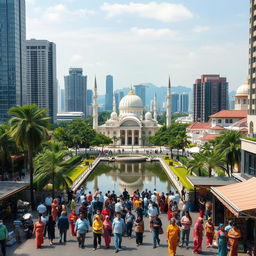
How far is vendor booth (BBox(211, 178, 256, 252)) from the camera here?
1460 centimetres

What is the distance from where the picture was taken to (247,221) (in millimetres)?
16859

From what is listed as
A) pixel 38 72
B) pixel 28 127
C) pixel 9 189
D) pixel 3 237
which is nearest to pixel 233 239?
pixel 3 237

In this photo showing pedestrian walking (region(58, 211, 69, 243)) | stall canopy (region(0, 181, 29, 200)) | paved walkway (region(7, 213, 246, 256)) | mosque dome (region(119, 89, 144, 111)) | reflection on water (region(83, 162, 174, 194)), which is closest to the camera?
paved walkway (region(7, 213, 246, 256))

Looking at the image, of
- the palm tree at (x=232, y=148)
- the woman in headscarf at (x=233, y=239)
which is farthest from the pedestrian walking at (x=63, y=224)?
the palm tree at (x=232, y=148)

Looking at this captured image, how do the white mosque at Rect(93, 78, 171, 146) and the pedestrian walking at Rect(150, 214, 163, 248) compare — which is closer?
the pedestrian walking at Rect(150, 214, 163, 248)

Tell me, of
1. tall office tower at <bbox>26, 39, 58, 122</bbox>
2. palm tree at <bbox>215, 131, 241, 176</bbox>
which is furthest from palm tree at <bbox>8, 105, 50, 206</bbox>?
tall office tower at <bbox>26, 39, 58, 122</bbox>

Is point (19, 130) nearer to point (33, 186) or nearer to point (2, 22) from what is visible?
point (33, 186)

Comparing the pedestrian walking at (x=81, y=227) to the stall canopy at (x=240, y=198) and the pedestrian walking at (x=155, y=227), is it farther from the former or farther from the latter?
the stall canopy at (x=240, y=198)

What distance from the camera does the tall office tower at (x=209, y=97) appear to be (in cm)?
17198

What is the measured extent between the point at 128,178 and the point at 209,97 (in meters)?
134

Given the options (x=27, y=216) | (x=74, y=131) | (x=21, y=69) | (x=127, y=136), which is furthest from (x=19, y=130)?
(x=21, y=69)

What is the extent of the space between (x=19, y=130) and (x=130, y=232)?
11.1m

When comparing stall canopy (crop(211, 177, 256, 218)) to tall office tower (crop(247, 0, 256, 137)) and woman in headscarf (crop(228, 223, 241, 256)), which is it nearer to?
woman in headscarf (crop(228, 223, 241, 256))

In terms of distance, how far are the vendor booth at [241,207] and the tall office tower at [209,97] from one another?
155 m
